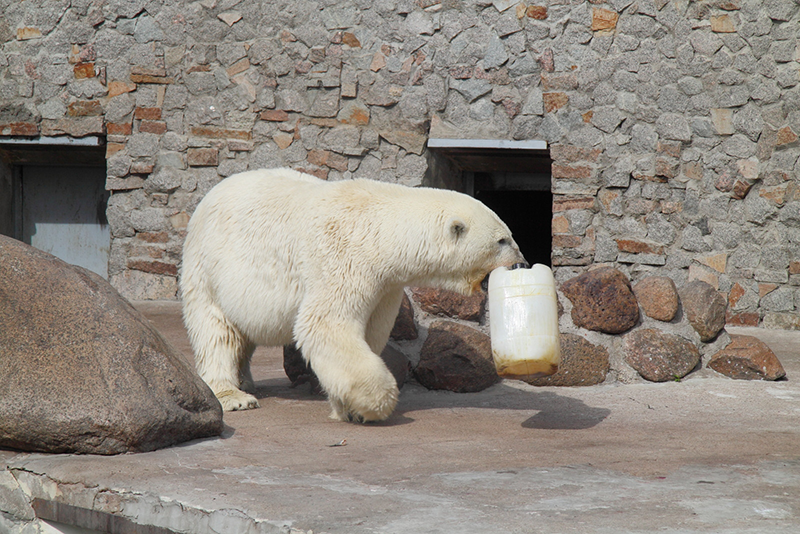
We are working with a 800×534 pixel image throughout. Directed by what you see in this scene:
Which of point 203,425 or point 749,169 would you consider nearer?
point 203,425

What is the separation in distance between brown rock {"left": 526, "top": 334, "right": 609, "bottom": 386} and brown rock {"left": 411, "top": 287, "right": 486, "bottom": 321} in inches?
21.0

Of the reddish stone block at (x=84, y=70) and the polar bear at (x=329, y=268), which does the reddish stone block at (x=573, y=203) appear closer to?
the polar bear at (x=329, y=268)

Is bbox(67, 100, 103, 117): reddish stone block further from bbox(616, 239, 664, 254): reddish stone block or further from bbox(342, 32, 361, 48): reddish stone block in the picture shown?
bbox(616, 239, 664, 254): reddish stone block

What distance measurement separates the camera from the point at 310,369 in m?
4.52

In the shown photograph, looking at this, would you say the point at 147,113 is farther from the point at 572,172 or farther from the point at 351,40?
the point at 572,172

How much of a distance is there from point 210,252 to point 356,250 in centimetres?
90

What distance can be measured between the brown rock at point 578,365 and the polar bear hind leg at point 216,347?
1665 millimetres

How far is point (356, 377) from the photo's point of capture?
11.1 ft

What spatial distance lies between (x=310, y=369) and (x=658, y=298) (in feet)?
6.98

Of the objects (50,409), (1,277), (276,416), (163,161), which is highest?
(163,161)

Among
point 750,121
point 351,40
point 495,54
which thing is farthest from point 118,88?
point 750,121

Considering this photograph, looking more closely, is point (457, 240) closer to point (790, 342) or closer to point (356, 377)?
point (356, 377)

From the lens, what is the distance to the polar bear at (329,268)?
3.46m

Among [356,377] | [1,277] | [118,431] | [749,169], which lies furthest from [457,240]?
[749,169]
